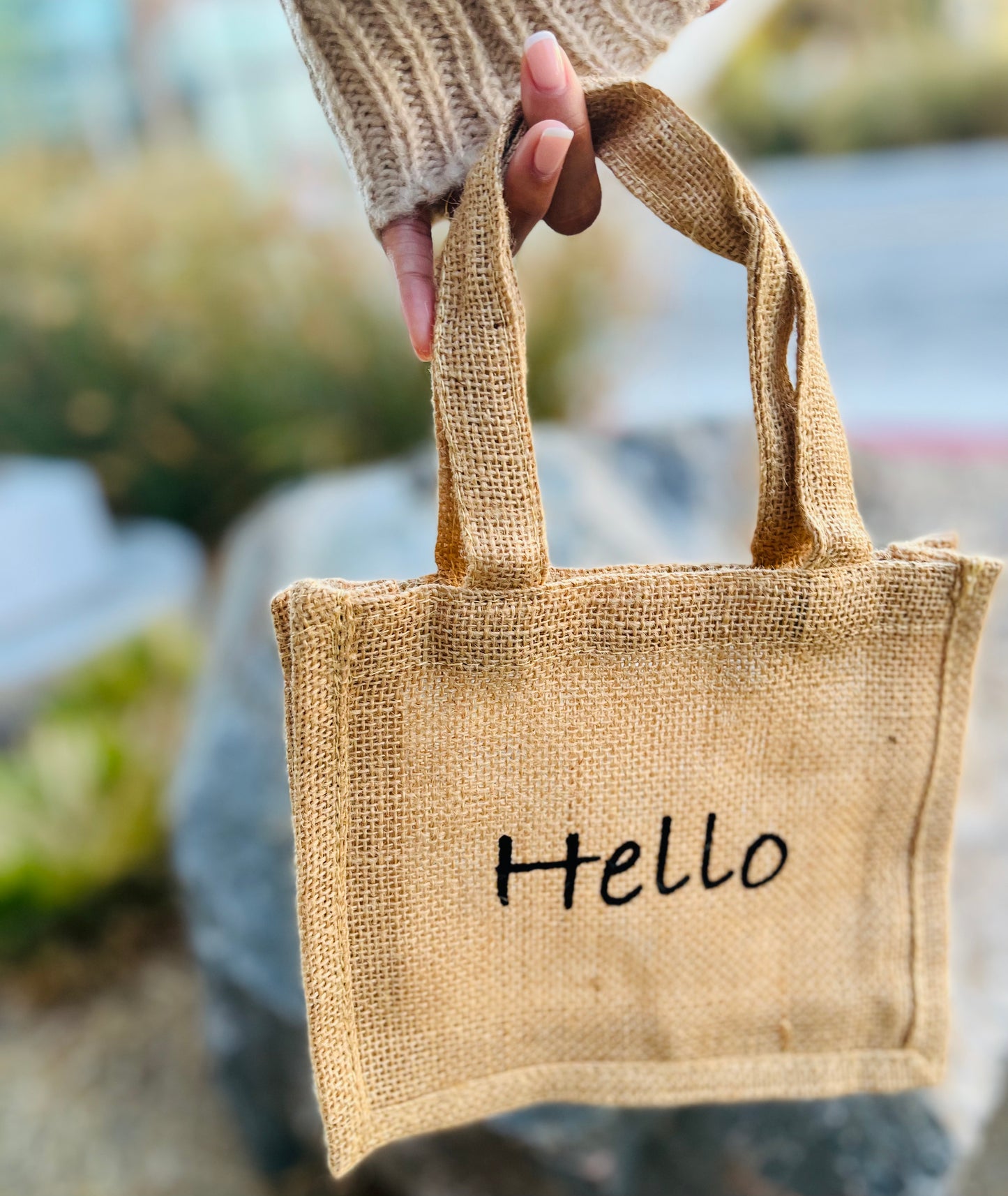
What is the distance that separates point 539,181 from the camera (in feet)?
1.69

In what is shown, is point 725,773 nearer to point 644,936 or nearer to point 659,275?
point 644,936

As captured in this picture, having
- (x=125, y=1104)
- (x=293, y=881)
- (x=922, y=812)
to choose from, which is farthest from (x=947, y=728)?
(x=125, y=1104)

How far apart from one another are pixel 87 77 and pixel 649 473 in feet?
9.89

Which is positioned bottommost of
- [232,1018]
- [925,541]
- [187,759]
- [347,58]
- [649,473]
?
[232,1018]

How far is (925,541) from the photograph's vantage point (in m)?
0.61

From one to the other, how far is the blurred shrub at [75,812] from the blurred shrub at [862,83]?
3.94 m

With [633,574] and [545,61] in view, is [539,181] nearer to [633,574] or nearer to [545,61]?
[545,61]

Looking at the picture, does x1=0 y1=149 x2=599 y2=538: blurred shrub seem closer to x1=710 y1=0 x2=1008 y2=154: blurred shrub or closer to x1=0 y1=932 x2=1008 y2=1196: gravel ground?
x1=0 y1=932 x2=1008 y2=1196: gravel ground

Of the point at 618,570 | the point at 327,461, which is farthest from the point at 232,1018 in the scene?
the point at 327,461

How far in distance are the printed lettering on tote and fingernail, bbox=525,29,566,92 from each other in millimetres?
406

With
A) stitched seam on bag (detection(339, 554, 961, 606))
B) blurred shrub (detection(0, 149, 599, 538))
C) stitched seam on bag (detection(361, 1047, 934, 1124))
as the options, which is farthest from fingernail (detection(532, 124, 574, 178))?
blurred shrub (detection(0, 149, 599, 538))

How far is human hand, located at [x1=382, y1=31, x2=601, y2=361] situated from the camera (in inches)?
19.0

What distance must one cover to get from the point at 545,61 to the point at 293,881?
84 cm

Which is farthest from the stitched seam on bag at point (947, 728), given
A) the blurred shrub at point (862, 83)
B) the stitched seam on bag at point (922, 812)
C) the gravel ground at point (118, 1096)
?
the blurred shrub at point (862, 83)
